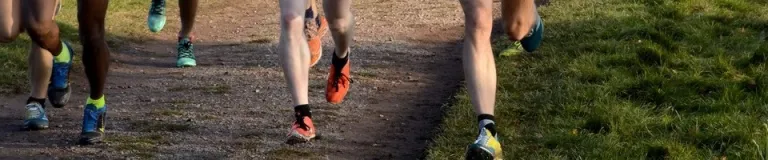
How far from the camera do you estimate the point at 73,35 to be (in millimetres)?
10766

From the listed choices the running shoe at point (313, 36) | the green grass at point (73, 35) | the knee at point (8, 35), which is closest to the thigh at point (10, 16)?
the knee at point (8, 35)

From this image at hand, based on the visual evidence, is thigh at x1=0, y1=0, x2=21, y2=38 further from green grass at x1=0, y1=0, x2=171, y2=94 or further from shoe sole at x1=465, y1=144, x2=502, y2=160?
shoe sole at x1=465, y1=144, x2=502, y2=160

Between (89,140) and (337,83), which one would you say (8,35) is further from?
(337,83)

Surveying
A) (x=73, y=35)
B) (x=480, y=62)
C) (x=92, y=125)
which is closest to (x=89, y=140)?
(x=92, y=125)

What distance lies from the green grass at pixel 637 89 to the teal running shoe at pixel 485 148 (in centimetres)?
50

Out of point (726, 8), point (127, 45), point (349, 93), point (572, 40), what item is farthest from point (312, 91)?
point (726, 8)

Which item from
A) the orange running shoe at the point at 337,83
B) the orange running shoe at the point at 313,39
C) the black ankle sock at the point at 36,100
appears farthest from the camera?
the orange running shoe at the point at 313,39

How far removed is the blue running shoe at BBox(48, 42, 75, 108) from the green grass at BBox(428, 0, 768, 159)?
1946mm

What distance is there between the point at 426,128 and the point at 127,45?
13.9 feet

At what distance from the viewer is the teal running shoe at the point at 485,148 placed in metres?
5.24

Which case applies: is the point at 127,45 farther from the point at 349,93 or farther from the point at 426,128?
the point at 426,128

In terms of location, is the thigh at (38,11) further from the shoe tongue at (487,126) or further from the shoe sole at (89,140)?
the shoe tongue at (487,126)

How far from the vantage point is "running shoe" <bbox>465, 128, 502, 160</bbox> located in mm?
5238

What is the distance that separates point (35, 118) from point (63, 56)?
0.40 meters
